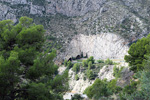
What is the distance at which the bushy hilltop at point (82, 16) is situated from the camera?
4818cm

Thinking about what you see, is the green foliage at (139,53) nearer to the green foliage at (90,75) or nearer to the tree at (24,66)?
the tree at (24,66)

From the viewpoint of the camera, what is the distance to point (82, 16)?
59.4m

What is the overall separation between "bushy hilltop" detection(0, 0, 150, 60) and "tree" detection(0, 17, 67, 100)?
36656 mm

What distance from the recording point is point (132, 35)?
148ft

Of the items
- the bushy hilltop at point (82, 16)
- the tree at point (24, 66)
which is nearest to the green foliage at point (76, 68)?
the bushy hilltop at point (82, 16)

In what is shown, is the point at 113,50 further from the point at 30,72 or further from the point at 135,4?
the point at 30,72

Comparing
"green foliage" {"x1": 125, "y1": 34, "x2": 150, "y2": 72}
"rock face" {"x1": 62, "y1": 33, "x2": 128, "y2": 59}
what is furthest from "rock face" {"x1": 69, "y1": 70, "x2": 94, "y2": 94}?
"green foliage" {"x1": 125, "y1": 34, "x2": 150, "y2": 72}

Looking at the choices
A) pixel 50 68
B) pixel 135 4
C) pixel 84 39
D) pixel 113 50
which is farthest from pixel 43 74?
pixel 135 4

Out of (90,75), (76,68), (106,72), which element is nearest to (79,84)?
(76,68)

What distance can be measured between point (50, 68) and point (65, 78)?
3.80ft

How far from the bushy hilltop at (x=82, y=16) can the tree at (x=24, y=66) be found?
1443 inches

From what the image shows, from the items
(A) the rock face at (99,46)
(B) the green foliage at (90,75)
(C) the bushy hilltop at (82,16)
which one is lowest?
(B) the green foliage at (90,75)

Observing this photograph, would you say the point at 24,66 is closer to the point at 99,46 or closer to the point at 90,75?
the point at 90,75

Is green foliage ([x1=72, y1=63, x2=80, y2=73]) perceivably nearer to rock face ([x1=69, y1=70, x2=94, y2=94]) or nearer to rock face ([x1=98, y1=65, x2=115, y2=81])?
rock face ([x1=69, y1=70, x2=94, y2=94])
